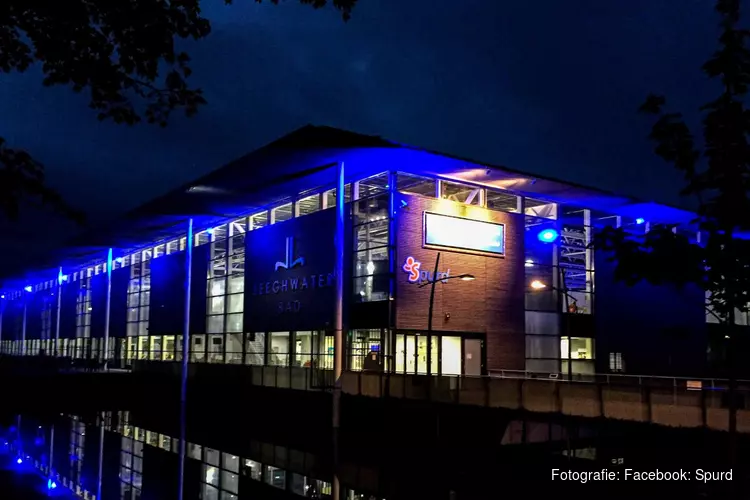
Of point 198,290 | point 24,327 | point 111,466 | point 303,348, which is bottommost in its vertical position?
point 111,466

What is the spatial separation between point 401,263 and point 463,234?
4.35 metres

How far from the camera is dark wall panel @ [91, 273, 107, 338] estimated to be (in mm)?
75438

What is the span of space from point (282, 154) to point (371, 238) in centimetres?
669

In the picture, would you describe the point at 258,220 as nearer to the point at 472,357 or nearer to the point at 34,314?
the point at 472,357

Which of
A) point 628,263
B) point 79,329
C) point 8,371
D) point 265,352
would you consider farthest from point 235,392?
point 79,329

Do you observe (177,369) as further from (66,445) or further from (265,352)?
(66,445)

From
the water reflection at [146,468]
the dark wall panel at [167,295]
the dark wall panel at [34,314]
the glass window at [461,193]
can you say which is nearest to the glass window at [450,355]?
the glass window at [461,193]

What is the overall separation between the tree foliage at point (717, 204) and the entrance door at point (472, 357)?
28.4 m

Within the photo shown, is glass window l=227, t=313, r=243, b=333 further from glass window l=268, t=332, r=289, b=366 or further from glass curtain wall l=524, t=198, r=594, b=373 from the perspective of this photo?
glass curtain wall l=524, t=198, r=594, b=373

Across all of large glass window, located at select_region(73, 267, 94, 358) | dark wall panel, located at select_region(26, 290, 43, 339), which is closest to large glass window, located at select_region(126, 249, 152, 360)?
large glass window, located at select_region(73, 267, 94, 358)

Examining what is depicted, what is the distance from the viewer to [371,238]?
38.7m

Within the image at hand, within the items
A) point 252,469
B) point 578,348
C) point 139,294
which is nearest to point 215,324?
point 139,294

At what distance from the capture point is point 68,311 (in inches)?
3428

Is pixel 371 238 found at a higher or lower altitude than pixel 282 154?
lower
